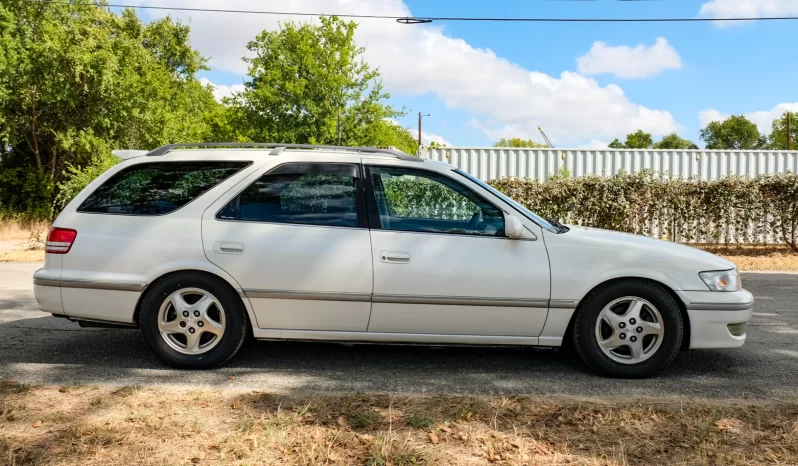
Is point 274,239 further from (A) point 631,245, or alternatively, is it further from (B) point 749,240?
(B) point 749,240

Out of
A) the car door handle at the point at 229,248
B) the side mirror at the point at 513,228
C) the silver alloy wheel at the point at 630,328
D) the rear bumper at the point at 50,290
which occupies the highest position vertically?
the side mirror at the point at 513,228

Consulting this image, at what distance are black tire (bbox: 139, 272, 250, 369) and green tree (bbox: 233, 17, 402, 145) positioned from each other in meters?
16.4

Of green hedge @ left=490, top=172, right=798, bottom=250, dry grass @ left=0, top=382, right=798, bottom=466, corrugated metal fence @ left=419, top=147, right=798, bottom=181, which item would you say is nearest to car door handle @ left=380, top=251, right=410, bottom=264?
dry grass @ left=0, top=382, right=798, bottom=466

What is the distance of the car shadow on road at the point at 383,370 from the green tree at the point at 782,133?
3342 inches

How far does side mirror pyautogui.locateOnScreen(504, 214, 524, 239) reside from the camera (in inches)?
182

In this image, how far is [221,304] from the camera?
4734 mm

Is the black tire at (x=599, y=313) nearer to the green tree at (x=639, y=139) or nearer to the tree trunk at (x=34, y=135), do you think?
the tree trunk at (x=34, y=135)

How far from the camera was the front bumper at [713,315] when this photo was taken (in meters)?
4.64

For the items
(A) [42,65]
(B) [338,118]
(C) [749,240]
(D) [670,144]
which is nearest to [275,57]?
(B) [338,118]

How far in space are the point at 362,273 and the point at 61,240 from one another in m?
2.29

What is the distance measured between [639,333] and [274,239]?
2.69 metres

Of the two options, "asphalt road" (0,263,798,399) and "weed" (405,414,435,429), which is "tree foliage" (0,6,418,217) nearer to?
"asphalt road" (0,263,798,399)

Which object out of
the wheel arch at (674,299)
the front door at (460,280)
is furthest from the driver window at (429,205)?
the wheel arch at (674,299)

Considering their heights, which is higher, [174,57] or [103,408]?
[174,57]
